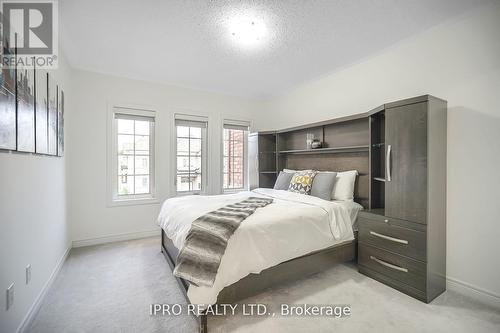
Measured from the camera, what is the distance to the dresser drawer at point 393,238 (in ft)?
6.49

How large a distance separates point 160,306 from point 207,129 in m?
3.10

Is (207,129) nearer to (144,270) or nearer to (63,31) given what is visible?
(63,31)

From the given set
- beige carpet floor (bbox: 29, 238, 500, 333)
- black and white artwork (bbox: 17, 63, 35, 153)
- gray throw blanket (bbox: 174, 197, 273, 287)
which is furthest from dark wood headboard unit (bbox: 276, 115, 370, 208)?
black and white artwork (bbox: 17, 63, 35, 153)

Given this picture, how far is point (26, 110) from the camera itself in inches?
62.2

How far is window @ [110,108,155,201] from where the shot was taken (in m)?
Answer: 3.58

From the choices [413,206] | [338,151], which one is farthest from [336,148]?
[413,206]

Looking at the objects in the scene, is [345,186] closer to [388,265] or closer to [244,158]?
[388,265]

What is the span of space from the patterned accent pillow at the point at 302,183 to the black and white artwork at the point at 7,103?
9.58 ft

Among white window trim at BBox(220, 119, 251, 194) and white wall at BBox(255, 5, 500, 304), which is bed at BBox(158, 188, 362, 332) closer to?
white wall at BBox(255, 5, 500, 304)

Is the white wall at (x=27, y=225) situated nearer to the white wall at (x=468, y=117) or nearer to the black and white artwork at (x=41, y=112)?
the black and white artwork at (x=41, y=112)

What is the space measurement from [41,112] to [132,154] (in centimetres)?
186

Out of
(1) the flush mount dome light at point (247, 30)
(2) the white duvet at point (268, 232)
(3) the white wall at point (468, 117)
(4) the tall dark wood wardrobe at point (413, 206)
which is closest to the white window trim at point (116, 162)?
(2) the white duvet at point (268, 232)

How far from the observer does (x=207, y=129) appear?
14.1 feet

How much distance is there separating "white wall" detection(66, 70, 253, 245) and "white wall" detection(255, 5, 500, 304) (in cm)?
352
